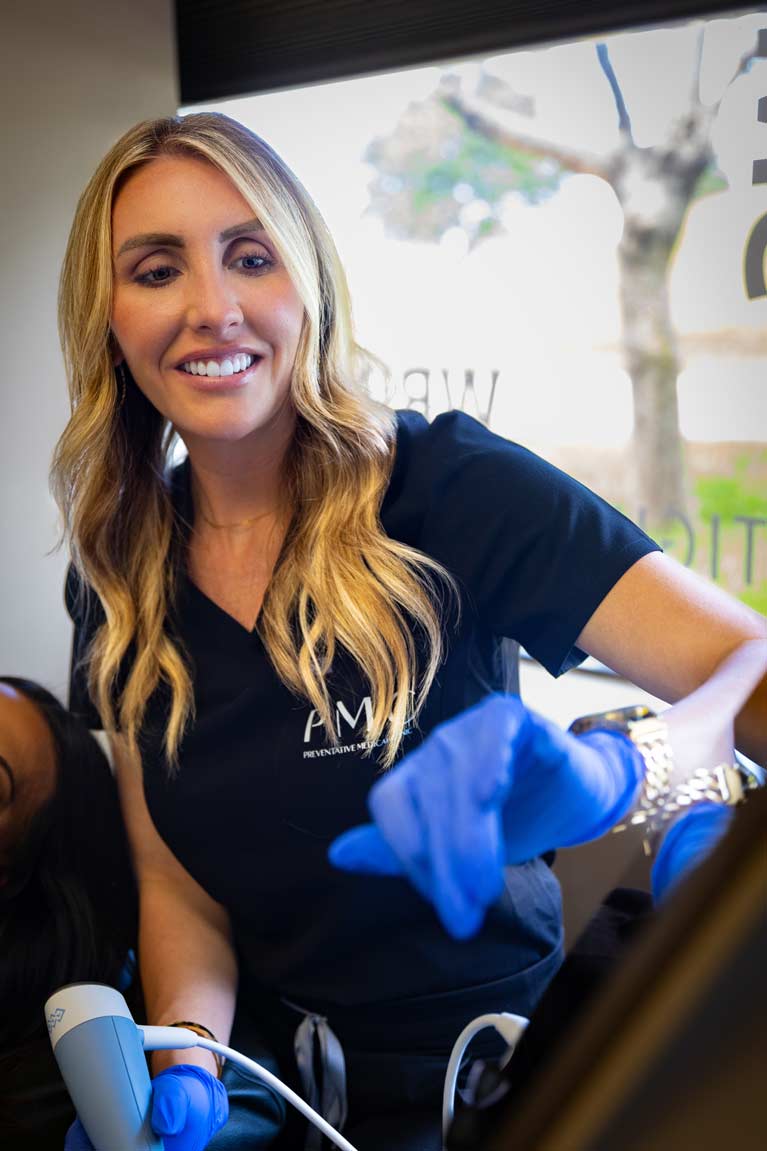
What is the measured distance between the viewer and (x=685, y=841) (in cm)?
39

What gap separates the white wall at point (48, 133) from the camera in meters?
0.86

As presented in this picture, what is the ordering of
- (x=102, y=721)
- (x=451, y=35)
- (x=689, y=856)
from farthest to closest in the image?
(x=102, y=721) → (x=451, y=35) → (x=689, y=856)

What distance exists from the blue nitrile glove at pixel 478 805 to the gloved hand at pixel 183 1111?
315 mm

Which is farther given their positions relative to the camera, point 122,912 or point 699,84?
point 122,912

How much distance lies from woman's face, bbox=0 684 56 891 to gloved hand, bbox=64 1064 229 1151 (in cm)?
26

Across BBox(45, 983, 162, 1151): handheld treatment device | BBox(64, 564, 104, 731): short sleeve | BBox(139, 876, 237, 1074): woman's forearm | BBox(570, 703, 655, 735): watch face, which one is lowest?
BBox(139, 876, 237, 1074): woman's forearm

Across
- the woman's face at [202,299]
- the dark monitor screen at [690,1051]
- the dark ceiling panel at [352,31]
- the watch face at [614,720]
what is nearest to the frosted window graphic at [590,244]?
the dark ceiling panel at [352,31]

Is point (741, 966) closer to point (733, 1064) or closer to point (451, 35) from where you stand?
point (733, 1064)

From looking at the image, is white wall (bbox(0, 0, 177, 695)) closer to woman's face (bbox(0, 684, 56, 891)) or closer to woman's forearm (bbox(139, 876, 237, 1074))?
woman's face (bbox(0, 684, 56, 891))

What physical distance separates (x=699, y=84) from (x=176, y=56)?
1.46 ft

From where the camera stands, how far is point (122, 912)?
0.92 m

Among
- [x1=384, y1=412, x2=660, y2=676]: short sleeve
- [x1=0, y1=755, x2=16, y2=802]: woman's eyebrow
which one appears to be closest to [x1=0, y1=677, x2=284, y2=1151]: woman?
[x1=0, y1=755, x2=16, y2=802]: woman's eyebrow

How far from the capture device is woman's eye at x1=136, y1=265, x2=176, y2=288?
0.75 meters

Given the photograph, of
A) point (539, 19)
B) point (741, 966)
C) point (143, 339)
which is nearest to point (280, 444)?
point (143, 339)
